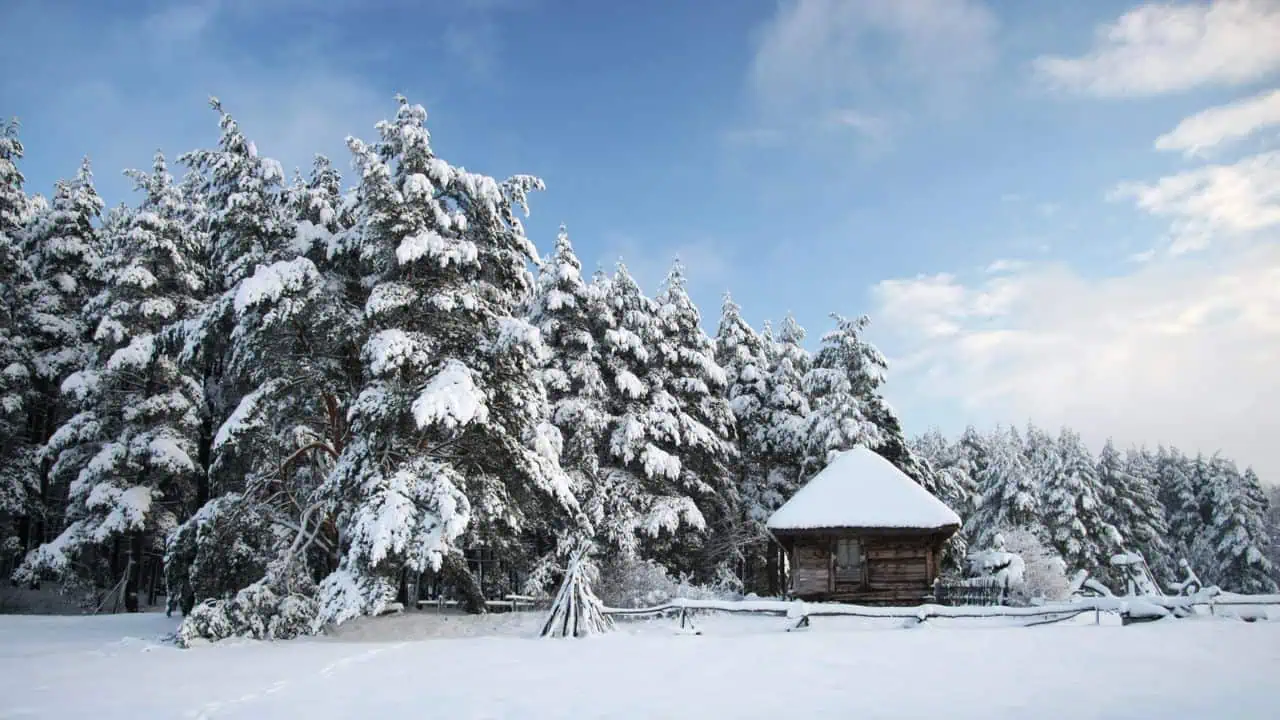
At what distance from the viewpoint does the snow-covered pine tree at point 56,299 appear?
90.2ft

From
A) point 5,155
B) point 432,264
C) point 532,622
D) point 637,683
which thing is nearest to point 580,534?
→ point 532,622

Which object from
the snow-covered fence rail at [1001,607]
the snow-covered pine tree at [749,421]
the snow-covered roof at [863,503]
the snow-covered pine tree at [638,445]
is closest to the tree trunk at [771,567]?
the snow-covered pine tree at [749,421]

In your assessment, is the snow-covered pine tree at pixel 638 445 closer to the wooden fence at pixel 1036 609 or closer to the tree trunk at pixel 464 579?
the tree trunk at pixel 464 579

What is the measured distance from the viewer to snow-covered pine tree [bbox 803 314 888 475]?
102 feet

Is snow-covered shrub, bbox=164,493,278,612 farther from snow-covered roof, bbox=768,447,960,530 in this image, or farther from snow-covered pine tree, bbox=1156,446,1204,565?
snow-covered pine tree, bbox=1156,446,1204,565

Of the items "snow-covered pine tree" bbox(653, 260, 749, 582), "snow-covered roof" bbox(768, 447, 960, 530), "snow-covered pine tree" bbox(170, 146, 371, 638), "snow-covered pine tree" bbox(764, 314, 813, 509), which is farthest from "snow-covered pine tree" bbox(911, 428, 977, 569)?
"snow-covered pine tree" bbox(170, 146, 371, 638)

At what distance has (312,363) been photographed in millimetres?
19031

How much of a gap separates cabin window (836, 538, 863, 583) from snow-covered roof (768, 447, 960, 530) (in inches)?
59.7

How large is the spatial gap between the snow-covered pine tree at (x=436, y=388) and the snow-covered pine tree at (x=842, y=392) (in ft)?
47.7

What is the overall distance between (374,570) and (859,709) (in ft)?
36.7

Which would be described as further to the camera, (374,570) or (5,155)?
(5,155)

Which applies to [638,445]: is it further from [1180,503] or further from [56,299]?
[1180,503]

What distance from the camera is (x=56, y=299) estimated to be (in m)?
28.0

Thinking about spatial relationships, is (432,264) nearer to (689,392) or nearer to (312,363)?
(312,363)
